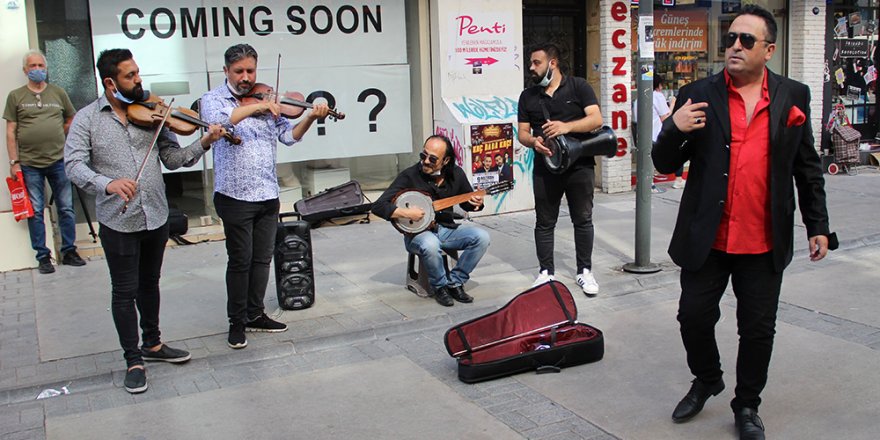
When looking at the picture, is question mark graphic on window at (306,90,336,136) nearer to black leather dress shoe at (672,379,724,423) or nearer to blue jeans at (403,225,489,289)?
blue jeans at (403,225,489,289)

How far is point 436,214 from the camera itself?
6664mm

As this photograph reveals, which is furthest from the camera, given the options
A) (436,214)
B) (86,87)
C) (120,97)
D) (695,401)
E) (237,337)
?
(86,87)

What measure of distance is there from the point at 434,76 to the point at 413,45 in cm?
48

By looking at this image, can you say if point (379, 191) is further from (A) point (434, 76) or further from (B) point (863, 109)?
(B) point (863, 109)

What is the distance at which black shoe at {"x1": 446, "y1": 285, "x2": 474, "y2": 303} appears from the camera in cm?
667

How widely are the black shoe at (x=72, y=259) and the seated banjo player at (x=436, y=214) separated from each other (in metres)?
3.36

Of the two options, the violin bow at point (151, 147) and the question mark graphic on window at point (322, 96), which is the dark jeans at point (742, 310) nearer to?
the violin bow at point (151, 147)

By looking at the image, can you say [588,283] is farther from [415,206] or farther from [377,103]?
[377,103]

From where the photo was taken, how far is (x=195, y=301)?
22.6 ft

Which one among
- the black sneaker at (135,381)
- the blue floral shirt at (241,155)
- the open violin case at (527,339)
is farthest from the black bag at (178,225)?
the open violin case at (527,339)

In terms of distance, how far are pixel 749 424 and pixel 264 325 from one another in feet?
10.8

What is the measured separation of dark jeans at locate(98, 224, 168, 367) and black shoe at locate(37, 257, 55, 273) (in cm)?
300

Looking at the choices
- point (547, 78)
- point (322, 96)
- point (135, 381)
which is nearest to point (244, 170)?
point (135, 381)

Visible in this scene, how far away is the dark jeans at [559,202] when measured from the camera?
6.68 m
